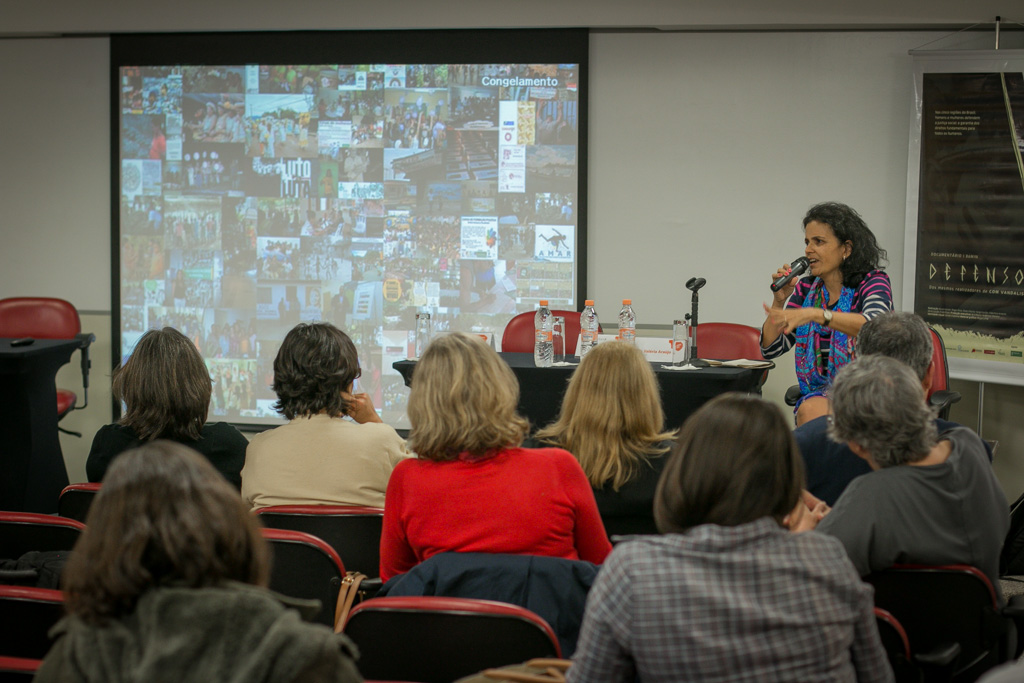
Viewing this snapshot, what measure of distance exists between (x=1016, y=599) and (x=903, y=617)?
268mm

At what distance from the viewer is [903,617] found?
1.68 m

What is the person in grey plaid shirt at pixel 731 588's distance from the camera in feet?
3.74

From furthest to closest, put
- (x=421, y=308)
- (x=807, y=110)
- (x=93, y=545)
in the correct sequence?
(x=421, y=308)
(x=807, y=110)
(x=93, y=545)

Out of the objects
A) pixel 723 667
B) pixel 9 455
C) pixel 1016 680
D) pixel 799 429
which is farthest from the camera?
pixel 9 455

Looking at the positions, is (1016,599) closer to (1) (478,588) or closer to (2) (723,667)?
(2) (723,667)

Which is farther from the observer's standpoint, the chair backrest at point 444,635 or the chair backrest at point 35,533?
the chair backrest at point 35,533

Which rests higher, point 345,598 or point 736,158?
point 736,158

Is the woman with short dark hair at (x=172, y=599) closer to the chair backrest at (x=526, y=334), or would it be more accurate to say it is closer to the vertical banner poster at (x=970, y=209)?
the chair backrest at (x=526, y=334)

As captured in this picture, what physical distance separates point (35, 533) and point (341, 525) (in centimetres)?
66

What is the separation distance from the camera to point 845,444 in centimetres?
214

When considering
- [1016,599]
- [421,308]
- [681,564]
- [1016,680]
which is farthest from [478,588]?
[421,308]

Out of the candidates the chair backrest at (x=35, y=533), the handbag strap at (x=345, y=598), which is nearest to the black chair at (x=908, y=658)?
the handbag strap at (x=345, y=598)

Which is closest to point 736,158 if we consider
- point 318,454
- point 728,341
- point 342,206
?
point 728,341

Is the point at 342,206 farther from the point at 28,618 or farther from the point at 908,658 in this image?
the point at 908,658
